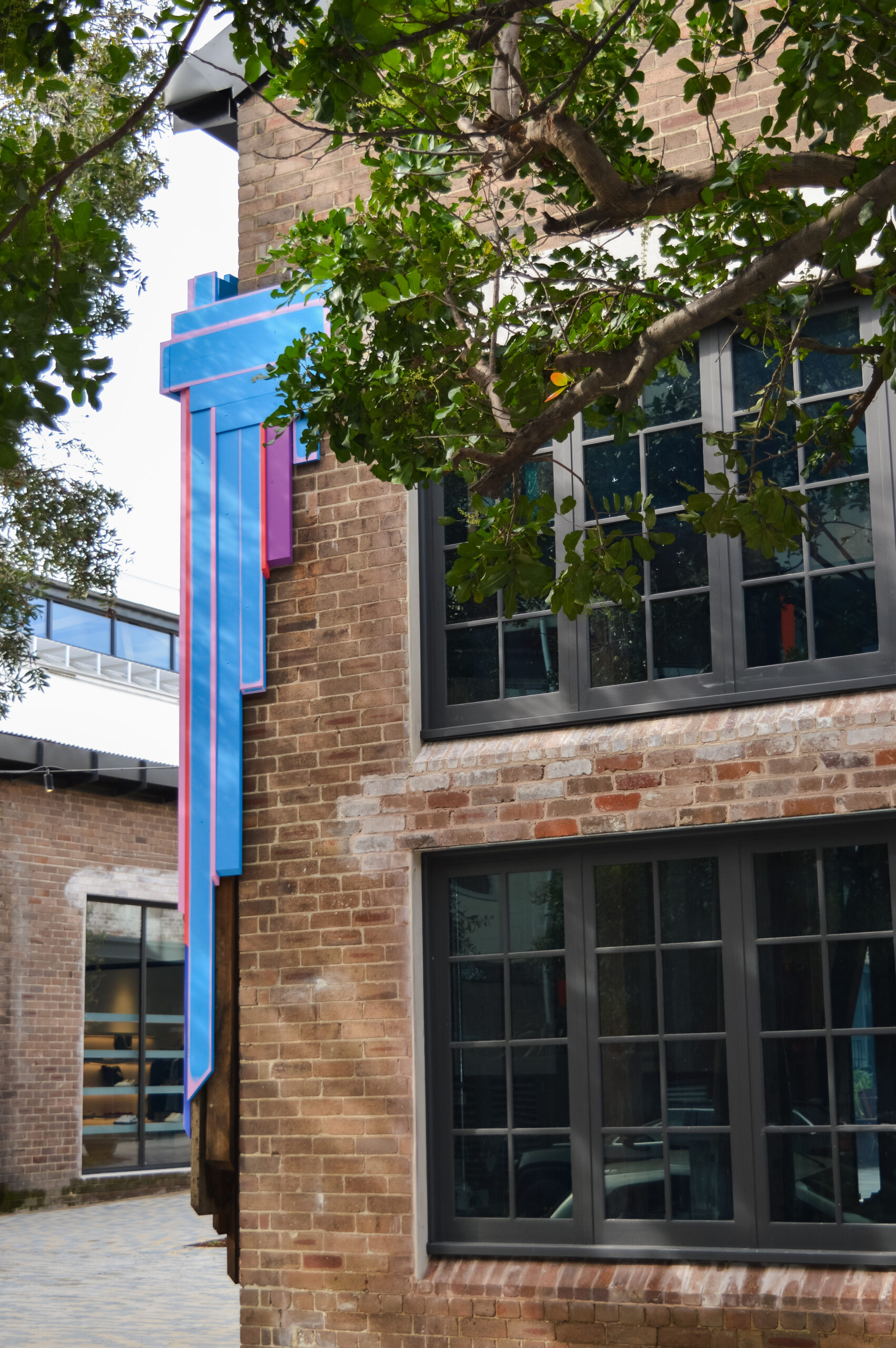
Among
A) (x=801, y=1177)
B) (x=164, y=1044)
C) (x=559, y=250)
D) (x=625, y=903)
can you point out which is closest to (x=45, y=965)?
(x=164, y=1044)

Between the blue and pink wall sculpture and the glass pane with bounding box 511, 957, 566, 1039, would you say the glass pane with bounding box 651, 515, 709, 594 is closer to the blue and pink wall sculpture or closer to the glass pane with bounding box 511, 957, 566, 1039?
the glass pane with bounding box 511, 957, 566, 1039

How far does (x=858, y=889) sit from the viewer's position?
6156 millimetres

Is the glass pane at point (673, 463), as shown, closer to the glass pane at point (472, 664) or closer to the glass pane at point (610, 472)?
the glass pane at point (610, 472)

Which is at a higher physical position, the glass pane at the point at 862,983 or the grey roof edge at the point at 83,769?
the grey roof edge at the point at 83,769

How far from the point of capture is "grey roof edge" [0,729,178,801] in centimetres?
1725

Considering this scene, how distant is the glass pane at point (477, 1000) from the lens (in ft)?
22.4

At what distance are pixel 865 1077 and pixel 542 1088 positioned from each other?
143cm

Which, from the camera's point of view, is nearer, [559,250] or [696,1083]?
[559,250]

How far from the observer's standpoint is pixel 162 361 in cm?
821

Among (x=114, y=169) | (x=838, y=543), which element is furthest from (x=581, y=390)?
(x=114, y=169)

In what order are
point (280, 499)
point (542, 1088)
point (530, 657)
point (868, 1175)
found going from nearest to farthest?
point (868, 1175) → point (542, 1088) → point (530, 657) → point (280, 499)

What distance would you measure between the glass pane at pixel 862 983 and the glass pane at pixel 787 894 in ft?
0.54

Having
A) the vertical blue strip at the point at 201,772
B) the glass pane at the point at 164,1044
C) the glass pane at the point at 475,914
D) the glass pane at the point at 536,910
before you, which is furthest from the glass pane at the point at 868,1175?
the glass pane at the point at 164,1044

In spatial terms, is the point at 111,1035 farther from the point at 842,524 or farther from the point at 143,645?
the point at 842,524
